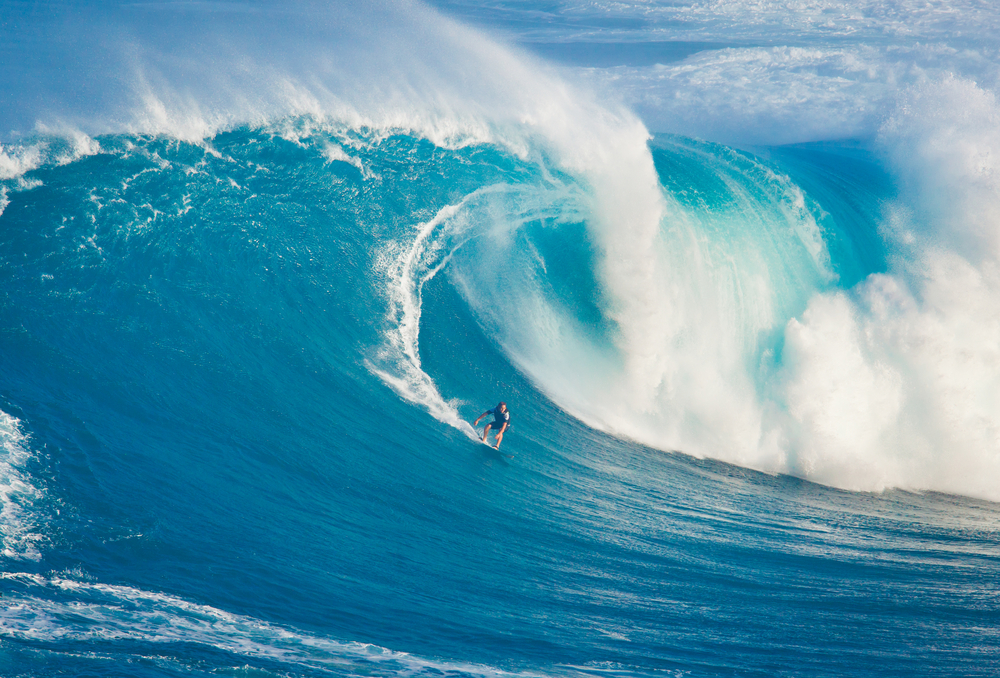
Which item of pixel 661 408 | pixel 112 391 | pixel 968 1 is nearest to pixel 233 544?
pixel 112 391

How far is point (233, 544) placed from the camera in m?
6.11

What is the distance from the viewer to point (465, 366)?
384 inches

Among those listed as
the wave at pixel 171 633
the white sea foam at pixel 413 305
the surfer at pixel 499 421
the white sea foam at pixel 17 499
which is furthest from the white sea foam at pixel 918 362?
the white sea foam at pixel 17 499

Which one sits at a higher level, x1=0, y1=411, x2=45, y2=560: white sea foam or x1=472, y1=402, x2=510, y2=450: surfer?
x1=472, y1=402, x2=510, y2=450: surfer

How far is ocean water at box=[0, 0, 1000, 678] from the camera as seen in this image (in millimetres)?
5773

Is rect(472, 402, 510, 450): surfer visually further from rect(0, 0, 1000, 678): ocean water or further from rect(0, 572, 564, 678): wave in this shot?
rect(0, 572, 564, 678): wave

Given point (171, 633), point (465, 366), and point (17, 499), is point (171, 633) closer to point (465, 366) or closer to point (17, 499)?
point (17, 499)

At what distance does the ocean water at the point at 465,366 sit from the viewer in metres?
5.77

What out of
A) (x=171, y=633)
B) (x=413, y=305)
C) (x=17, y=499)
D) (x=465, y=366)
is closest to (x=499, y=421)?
(x=465, y=366)

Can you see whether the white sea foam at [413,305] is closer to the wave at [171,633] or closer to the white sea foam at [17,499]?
the wave at [171,633]

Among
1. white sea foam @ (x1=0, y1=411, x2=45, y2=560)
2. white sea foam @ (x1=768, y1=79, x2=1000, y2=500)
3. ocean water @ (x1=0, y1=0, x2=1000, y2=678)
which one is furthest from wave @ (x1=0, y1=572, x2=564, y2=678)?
white sea foam @ (x1=768, y1=79, x2=1000, y2=500)

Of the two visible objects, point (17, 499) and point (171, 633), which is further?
point (17, 499)

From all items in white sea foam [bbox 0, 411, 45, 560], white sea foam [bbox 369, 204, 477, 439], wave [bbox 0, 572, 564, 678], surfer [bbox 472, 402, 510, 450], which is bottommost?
wave [bbox 0, 572, 564, 678]

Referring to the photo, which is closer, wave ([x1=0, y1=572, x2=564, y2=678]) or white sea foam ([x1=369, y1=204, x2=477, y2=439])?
wave ([x1=0, y1=572, x2=564, y2=678])
